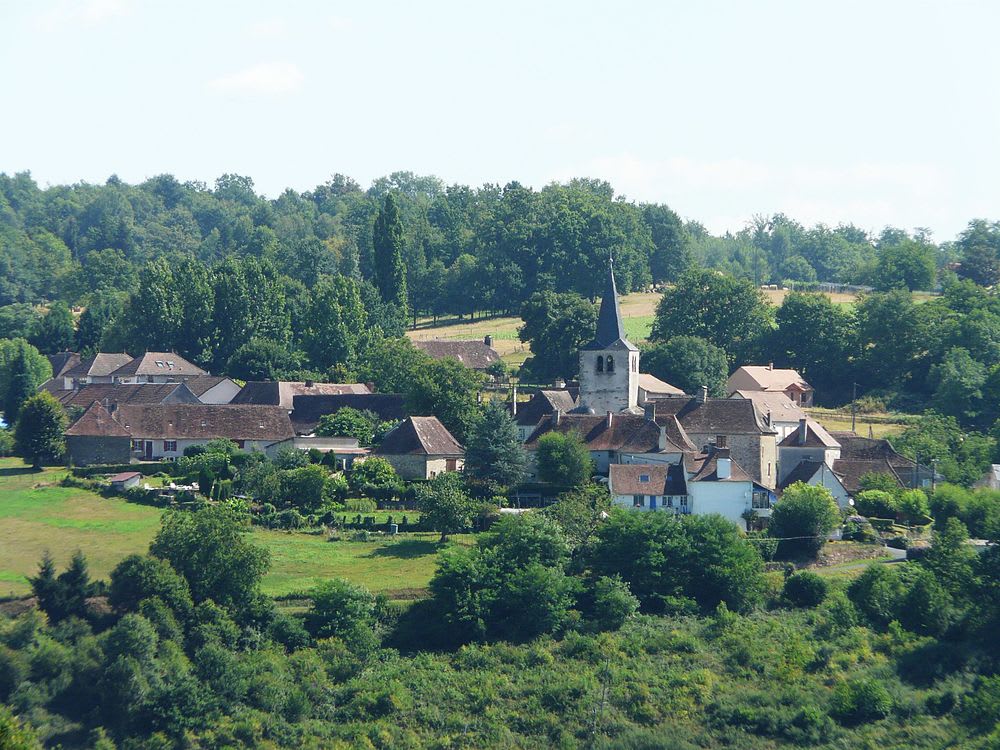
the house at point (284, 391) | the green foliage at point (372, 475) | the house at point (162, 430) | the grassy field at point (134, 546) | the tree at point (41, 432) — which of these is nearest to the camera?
the grassy field at point (134, 546)

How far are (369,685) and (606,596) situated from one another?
369 inches

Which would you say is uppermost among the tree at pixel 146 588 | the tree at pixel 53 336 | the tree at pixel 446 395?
the tree at pixel 53 336

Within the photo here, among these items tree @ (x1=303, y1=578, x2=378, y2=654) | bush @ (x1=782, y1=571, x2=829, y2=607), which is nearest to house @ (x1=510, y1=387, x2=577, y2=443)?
bush @ (x1=782, y1=571, x2=829, y2=607)

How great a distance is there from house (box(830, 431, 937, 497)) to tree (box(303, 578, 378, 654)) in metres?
24.7

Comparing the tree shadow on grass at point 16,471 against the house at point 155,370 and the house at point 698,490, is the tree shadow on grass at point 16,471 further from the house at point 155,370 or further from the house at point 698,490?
the house at point 698,490

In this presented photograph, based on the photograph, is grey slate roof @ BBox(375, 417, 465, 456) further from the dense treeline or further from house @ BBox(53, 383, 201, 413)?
house @ BBox(53, 383, 201, 413)

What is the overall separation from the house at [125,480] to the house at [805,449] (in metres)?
27.8

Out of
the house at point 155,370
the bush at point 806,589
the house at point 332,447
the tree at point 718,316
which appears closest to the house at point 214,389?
the house at point 155,370

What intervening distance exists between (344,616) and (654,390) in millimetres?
33410

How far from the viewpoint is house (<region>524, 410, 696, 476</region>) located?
6062 centimetres

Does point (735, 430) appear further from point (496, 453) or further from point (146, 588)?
point (146, 588)

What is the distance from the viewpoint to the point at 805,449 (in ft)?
210

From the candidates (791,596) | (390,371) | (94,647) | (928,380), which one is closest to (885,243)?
A: (928,380)

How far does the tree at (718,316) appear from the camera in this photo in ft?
305
